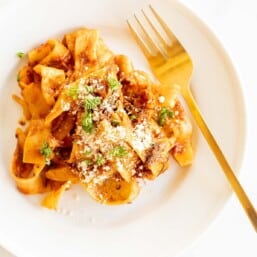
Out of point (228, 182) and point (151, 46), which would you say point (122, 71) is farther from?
point (228, 182)

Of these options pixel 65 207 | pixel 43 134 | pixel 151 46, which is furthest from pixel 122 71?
pixel 65 207

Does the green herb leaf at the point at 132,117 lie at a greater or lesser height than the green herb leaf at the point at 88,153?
greater

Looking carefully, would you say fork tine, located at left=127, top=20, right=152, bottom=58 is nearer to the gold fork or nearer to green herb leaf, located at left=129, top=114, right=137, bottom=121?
the gold fork

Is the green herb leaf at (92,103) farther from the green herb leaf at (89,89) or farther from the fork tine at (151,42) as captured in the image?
the fork tine at (151,42)

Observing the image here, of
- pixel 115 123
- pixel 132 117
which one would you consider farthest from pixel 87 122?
pixel 132 117

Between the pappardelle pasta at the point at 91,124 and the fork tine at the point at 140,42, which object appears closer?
the pappardelle pasta at the point at 91,124

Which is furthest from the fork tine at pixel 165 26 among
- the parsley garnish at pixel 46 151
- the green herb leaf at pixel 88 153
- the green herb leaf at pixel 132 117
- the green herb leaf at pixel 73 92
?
the parsley garnish at pixel 46 151
